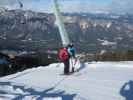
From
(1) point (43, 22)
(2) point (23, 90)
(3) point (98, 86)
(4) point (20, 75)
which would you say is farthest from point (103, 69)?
(1) point (43, 22)

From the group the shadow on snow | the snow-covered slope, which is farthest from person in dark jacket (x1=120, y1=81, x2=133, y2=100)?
the shadow on snow

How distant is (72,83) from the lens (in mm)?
18312

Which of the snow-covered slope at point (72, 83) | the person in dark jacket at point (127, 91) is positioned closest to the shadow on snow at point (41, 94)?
the snow-covered slope at point (72, 83)

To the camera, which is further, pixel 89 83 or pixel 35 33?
pixel 35 33

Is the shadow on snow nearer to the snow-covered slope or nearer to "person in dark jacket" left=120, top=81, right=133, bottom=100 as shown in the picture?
the snow-covered slope

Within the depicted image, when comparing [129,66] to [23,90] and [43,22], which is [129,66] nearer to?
[23,90]

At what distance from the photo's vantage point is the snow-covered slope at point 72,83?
14672 mm

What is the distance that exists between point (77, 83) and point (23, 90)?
3.15 m

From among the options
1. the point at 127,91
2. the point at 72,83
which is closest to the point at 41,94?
the point at 127,91

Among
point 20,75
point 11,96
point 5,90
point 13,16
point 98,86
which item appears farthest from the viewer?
point 13,16

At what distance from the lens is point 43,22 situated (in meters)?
180

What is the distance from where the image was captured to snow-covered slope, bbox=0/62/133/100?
1467 cm

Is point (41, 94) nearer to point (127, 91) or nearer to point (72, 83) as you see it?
point (127, 91)

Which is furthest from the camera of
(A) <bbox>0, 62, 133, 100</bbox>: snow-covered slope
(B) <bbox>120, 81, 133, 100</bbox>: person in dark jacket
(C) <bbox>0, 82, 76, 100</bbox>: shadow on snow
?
(B) <bbox>120, 81, 133, 100</bbox>: person in dark jacket
